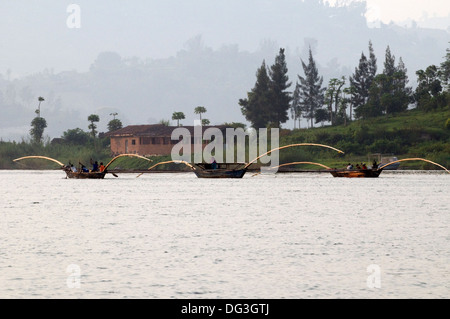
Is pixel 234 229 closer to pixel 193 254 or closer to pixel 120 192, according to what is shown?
pixel 193 254

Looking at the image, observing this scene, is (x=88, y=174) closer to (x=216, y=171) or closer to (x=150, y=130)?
(x=216, y=171)

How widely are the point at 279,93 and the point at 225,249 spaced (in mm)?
97930

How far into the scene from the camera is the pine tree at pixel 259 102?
11844cm

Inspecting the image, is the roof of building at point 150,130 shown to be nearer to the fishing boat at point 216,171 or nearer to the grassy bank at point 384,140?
the grassy bank at point 384,140

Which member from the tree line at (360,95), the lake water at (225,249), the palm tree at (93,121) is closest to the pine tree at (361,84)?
the tree line at (360,95)

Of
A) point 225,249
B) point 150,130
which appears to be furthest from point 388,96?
point 225,249

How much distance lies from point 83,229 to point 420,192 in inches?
1229

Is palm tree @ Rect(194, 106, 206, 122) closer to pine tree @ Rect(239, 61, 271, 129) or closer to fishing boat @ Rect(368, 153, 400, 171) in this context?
pine tree @ Rect(239, 61, 271, 129)

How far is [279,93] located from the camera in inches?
4732

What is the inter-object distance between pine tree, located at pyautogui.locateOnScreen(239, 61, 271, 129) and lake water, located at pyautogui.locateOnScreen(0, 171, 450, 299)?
2947 inches

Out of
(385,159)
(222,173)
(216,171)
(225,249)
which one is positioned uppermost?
(385,159)

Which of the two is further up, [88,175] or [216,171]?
[216,171]

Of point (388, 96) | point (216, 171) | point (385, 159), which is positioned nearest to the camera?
point (216, 171)
